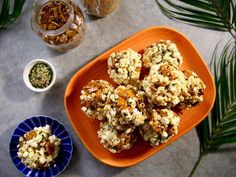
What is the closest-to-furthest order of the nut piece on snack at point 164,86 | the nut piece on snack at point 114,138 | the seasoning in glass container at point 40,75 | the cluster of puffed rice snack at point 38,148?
the nut piece on snack at point 164,86
the nut piece on snack at point 114,138
the cluster of puffed rice snack at point 38,148
the seasoning in glass container at point 40,75

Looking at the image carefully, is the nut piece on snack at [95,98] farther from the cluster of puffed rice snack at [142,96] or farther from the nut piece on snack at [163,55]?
the nut piece on snack at [163,55]

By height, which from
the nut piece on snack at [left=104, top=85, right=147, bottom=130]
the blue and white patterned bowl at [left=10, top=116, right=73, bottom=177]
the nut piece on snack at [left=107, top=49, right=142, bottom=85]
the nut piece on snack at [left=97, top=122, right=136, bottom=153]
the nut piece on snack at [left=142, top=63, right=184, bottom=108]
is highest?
the nut piece on snack at [left=142, top=63, right=184, bottom=108]

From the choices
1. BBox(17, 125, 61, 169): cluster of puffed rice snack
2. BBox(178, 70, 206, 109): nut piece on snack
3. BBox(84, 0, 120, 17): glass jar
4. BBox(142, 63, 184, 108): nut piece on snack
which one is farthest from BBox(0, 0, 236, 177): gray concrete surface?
BBox(142, 63, 184, 108): nut piece on snack

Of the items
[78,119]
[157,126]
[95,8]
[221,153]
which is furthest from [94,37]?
[221,153]

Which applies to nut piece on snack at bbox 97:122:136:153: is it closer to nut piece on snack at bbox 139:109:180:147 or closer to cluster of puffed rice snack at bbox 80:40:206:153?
cluster of puffed rice snack at bbox 80:40:206:153

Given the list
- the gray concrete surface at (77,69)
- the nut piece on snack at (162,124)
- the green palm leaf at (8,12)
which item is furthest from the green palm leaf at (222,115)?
the green palm leaf at (8,12)

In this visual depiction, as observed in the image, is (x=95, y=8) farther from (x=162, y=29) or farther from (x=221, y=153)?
(x=221, y=153)
